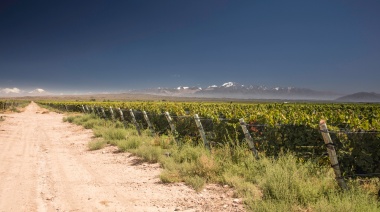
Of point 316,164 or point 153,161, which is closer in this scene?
point 316,164

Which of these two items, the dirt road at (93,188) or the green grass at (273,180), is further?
the dirt road at (93,188)

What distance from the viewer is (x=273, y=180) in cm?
684

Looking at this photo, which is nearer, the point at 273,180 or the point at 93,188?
the point at 273,180

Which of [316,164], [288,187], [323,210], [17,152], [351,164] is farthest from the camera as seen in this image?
[17,152]

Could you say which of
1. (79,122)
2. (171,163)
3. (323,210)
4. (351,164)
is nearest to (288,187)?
(323,210)

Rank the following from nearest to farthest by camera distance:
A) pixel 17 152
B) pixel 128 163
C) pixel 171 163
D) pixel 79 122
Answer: pixel 171 163
pixel 128 163
pixel 17 152
pixel 79 122

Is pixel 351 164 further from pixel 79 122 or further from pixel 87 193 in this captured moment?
pixel 79 122

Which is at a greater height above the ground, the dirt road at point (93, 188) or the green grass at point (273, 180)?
the green grass at point (273, 180)

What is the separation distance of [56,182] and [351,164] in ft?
23.7

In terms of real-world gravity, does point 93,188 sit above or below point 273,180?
below

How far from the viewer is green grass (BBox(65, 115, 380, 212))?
5836mm

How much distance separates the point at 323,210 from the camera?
543 cm

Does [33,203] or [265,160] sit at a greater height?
[265,160]

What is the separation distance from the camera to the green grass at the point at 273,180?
5.84 m
